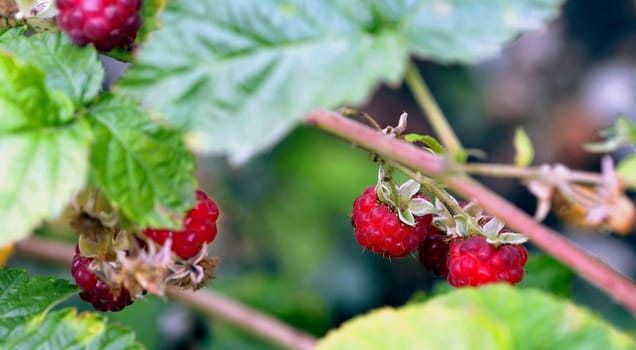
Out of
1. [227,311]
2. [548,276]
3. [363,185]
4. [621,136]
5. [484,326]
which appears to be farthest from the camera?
[363,185]

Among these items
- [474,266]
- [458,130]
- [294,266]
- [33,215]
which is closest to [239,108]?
[33,215]

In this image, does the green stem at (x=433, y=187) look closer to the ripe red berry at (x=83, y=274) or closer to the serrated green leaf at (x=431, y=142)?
the serrated green leaf at (x=431, y=142)

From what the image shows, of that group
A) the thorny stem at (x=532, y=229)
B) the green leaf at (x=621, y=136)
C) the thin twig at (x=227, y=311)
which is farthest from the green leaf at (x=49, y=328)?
the thin twig at (x=227, y=311)

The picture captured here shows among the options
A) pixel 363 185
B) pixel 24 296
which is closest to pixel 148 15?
pixel 24 296

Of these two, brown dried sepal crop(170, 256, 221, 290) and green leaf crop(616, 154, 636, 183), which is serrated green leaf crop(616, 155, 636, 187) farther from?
brown dried sepal crop(170, 256, 221, 290)

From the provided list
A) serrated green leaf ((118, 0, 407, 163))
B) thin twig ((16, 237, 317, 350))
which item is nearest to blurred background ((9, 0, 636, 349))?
thin twig ((16, 237, 317, 350))

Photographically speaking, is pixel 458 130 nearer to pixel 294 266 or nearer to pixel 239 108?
pixel 294 266

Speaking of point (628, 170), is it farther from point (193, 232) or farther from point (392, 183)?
point (193, 232)
